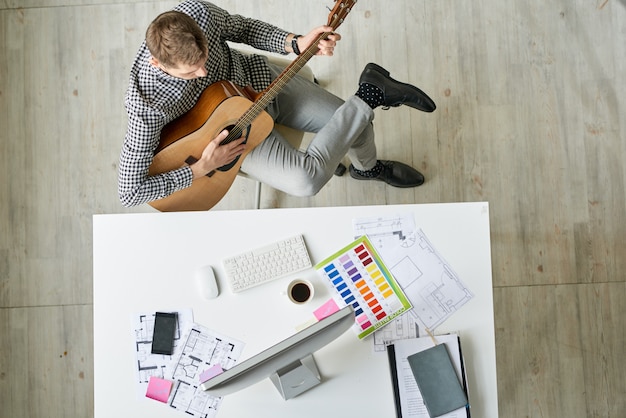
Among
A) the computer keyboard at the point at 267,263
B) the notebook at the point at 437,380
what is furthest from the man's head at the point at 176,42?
the notebook at the point at 437,380

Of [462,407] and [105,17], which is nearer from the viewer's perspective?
[462,407]

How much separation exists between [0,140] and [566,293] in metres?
2.51

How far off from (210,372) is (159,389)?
157 millimetres

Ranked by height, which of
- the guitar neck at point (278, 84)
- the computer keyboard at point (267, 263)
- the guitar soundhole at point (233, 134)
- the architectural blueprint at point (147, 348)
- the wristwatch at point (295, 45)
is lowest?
the architectural blueprint at point (147, 348)

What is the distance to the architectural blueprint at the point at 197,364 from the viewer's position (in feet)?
5.24

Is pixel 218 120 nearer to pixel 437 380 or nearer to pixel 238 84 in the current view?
pixel 238 84

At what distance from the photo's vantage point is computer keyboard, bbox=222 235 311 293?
5.35 ft

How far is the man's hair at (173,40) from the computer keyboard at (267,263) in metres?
0.57

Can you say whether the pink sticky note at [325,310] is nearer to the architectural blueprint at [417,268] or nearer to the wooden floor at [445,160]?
the architectural blueprint at [417,268]

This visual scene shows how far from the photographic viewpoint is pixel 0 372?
234 cm

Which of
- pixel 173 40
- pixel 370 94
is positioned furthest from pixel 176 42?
pixel 370 94

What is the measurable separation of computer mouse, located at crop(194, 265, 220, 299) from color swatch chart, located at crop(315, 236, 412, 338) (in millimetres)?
302

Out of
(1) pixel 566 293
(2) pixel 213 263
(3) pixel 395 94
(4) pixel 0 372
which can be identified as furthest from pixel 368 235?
(4) pixel 0 372

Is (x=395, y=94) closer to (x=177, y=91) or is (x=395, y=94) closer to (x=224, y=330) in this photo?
(x=177, y=91)
